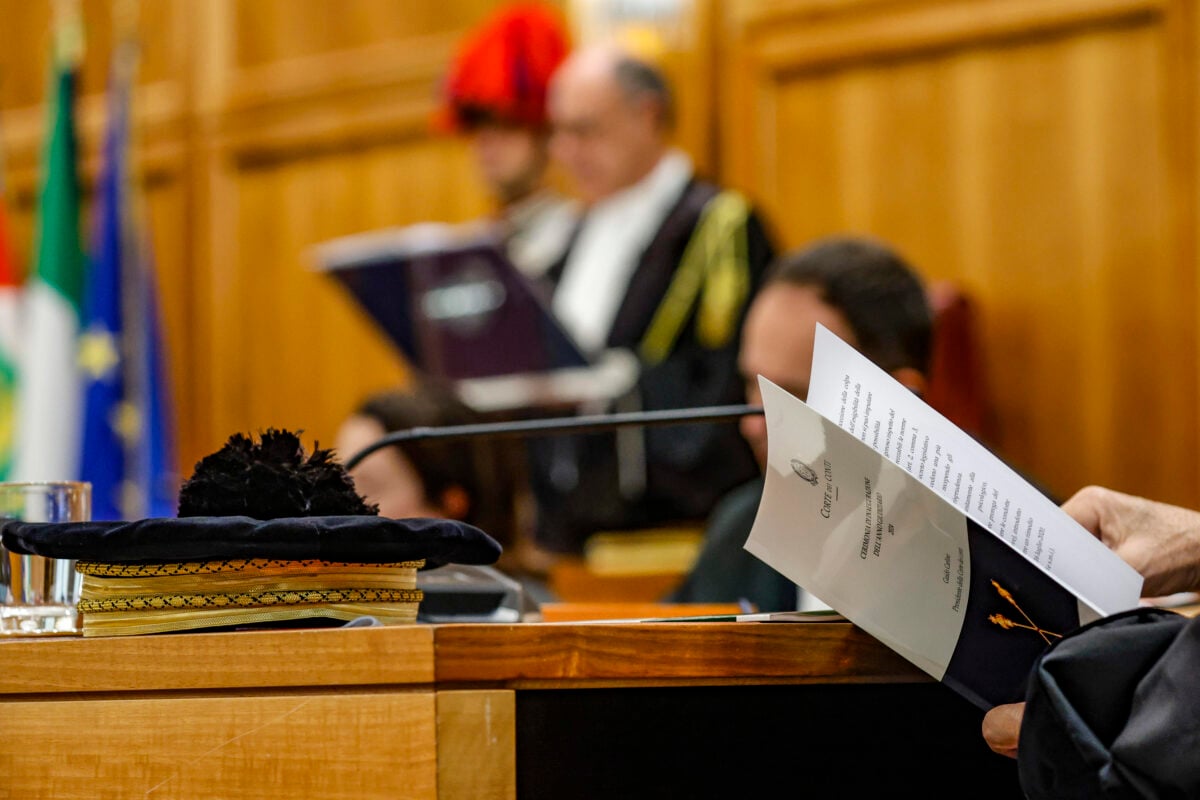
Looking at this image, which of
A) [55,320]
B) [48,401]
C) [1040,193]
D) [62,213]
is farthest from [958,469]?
[62,213]

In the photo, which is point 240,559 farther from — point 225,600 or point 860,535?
point 860,535

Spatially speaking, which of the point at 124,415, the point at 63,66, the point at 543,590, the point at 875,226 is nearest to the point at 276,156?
the point at 63,66

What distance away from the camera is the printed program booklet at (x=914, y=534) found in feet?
2.98

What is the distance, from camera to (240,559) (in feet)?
3.21

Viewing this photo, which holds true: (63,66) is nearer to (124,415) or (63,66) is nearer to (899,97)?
(124,415)

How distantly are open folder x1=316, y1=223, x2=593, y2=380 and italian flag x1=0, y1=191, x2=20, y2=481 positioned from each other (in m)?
1.50

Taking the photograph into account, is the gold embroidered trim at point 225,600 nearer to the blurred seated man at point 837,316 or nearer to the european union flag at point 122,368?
the blurred seated man at point 837,316

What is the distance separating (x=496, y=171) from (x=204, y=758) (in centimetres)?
344

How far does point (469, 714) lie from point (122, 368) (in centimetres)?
414

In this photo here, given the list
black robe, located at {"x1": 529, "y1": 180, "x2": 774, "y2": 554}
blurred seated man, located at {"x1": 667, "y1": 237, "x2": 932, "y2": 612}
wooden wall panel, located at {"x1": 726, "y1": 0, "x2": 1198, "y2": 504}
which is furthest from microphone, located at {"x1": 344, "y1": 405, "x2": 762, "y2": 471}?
wooden wall panel, located at {"x1": 726, "y1": 0, "x2": 1198, "y2": 504}

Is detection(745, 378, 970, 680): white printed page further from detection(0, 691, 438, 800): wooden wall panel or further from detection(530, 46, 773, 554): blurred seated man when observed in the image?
detection(530, 46, 773, 554): blurred seated man

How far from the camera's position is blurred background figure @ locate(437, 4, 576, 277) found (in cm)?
418

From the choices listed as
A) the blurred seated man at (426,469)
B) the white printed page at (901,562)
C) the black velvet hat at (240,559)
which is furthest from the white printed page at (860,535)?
the blurred seated man at (426,469)

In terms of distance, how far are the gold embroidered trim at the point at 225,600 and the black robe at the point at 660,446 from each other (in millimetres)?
2654
